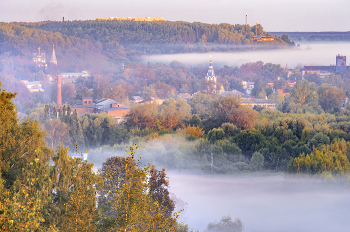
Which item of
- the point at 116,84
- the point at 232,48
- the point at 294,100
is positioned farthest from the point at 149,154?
the point at 232,48

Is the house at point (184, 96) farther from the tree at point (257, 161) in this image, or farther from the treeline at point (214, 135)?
the tree at point (257, 161)

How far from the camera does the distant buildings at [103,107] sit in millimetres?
49441

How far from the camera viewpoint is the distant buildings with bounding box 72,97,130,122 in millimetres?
49441

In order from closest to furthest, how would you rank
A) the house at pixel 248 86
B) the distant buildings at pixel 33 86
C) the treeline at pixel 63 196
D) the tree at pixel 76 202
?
1. the treeline at pixel 63 196
2. the tree at pixel 76 202
3. the distant buildings at pixel 33 86
4. the house at pixel 248 86

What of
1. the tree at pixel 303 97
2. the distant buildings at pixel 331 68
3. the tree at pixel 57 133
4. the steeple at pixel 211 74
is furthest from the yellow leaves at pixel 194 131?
the distant buildings at pixel 331 68

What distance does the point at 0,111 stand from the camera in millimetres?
9477

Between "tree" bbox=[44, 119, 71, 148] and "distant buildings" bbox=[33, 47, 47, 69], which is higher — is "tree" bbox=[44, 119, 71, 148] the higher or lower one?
the lower one

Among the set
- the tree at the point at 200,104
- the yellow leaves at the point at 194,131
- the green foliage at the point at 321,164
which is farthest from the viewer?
the tree at the point at 200,104

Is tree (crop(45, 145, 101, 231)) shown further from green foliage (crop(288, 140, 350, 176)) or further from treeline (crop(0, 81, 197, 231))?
green foliage (crop(288, 140, 350, 176))

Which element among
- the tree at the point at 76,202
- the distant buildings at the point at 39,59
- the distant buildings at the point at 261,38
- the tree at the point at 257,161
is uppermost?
the distant buildings at the point at 261,38

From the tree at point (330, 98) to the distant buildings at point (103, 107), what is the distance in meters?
21.7

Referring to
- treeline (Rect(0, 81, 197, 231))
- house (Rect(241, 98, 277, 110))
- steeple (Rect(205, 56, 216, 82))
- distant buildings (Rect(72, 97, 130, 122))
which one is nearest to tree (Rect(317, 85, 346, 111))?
house (Rect(241, 98, 277, 110))

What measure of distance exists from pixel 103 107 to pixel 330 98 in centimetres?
2550

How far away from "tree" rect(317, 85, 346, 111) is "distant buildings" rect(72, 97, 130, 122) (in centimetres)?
2170
